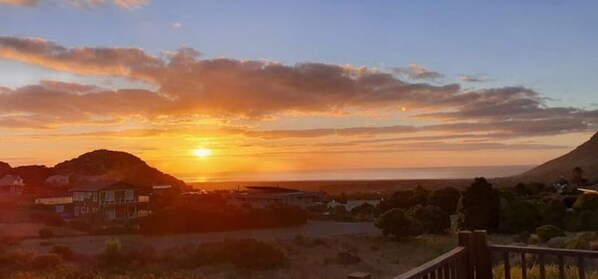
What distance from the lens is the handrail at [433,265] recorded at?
3445mm

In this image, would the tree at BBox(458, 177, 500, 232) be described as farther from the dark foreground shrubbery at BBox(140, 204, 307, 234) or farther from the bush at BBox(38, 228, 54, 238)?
the bush at BBox(38, 228, 54, 238)

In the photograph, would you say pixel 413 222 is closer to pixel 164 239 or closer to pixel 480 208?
pixel 480 208

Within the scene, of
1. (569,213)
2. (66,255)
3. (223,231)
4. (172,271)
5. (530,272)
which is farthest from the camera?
(223,231)

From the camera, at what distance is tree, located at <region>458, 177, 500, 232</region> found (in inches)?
1021

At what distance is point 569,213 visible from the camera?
86.3 feet

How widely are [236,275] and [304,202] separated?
121 feet

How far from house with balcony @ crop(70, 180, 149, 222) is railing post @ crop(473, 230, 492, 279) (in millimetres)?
41171

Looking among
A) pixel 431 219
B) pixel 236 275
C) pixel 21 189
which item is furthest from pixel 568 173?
pixel 236 275

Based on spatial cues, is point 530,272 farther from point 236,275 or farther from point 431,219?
point 431,219

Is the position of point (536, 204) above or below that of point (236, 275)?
above

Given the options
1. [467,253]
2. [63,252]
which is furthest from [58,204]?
[467,253]

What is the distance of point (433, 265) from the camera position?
151 inches

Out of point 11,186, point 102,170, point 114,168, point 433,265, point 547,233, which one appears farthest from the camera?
point 114,168

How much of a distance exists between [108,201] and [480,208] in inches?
1217
